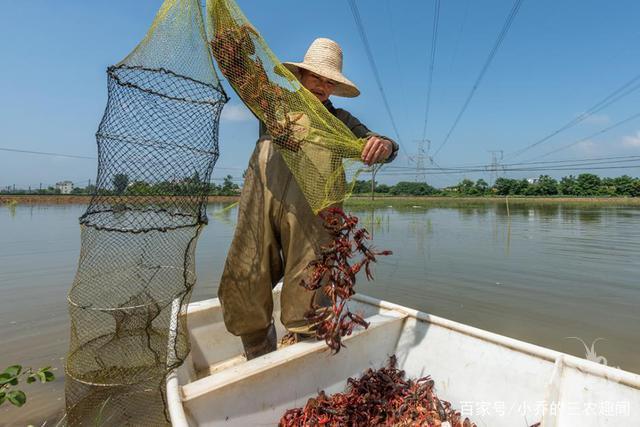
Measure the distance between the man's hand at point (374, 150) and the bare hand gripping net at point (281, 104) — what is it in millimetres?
52

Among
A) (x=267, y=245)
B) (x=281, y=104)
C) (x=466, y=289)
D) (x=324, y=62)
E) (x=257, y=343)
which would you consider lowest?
(x=466, y=289)

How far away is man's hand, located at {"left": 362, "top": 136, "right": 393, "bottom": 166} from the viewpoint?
6.28ft

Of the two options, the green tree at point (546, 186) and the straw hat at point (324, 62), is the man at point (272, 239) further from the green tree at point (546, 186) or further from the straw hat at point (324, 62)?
the green tree at point (546, 186)

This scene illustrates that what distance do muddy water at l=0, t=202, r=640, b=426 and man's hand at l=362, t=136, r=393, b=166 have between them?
164cm

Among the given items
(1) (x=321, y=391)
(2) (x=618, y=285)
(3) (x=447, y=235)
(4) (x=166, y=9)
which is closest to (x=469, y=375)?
(1) (x=321, y=391)

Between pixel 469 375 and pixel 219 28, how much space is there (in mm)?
2482

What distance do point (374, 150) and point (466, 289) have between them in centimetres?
544

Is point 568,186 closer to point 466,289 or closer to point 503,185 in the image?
point 503,185

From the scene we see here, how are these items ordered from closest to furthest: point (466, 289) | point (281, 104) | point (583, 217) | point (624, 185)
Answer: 1. point (281, 104)
2. point (466, 289)
3. point (583, 217)
4. point (624, 185)

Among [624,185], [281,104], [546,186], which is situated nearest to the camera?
[281,104]

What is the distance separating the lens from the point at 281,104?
189 centimetres

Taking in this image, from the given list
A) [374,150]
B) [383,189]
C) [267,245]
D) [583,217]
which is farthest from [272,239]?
[383,189]

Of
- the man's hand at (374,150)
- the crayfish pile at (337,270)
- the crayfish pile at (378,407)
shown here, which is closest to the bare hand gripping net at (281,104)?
the man's hand at (374,150)

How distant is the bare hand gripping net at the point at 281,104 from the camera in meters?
1.83
